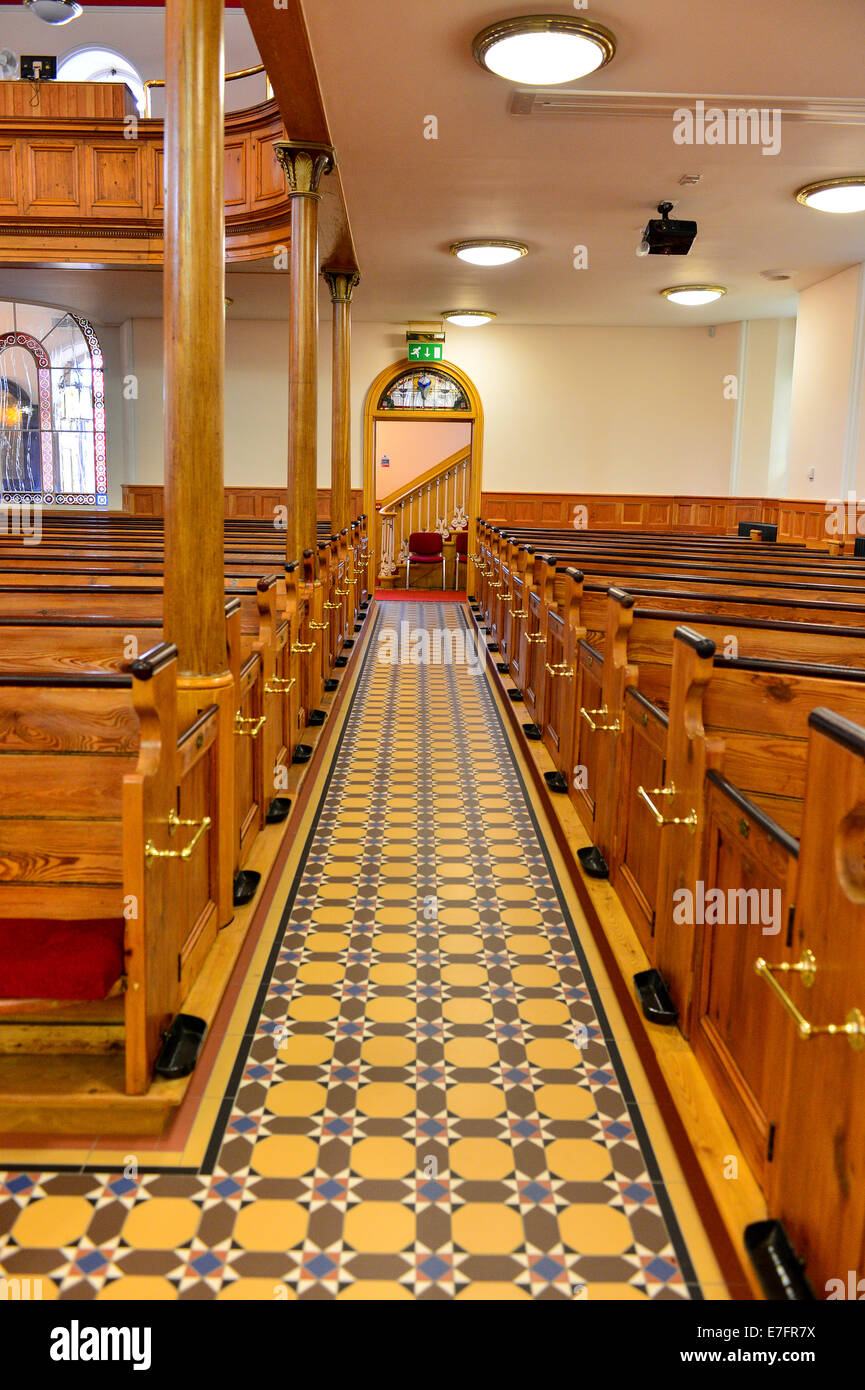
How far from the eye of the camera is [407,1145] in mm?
2342

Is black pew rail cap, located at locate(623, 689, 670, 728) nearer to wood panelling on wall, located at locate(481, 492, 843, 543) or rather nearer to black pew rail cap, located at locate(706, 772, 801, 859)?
black pew rail cap, located at locate(706, 772, 801, 859)

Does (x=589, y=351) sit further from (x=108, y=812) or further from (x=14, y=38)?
(x=108, y=812)

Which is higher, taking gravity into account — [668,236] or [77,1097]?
[668,236]

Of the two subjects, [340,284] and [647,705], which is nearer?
[647,705]

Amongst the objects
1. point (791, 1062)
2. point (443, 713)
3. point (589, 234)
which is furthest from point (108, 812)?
point (589, 234)

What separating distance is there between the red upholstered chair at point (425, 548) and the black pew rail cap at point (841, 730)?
12.6 m

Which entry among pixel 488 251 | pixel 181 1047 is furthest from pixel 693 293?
pixel 181 1047

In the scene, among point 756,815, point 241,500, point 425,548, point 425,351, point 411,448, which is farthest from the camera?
point 411,448

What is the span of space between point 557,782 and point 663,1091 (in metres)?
2.37

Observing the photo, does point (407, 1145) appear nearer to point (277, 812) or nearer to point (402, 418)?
point (277, 812)

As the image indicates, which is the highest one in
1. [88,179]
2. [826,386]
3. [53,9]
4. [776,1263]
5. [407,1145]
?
[53,9]

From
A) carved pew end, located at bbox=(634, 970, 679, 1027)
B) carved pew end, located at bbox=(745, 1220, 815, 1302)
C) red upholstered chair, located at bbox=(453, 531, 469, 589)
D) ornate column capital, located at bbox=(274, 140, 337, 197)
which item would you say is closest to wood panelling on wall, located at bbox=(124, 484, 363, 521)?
red upholstered chair, located at bbox=(453, 531, 469, 589)

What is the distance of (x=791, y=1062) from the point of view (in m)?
1.78
